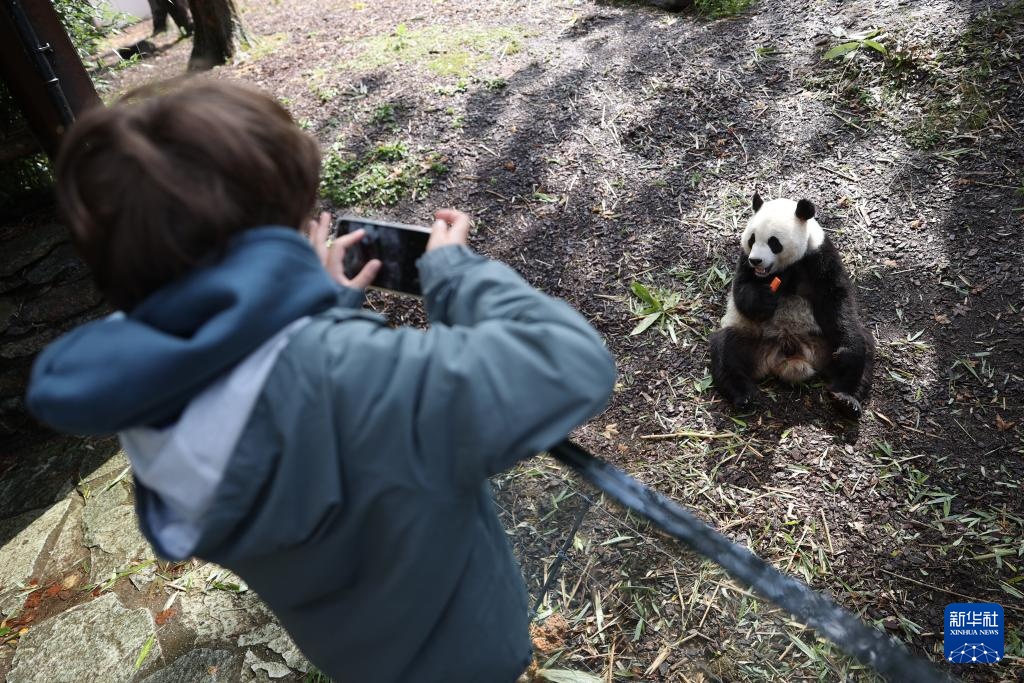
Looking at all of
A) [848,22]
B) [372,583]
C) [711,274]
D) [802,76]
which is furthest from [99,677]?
[848,22]

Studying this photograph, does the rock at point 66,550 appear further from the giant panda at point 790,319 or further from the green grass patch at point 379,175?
the giant panda at point 790,319

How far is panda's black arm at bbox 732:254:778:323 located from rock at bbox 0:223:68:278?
4.64 m

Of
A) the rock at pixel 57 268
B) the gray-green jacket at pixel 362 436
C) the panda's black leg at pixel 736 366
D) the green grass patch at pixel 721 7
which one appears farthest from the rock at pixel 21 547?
the green grass patch at pixel 721 7

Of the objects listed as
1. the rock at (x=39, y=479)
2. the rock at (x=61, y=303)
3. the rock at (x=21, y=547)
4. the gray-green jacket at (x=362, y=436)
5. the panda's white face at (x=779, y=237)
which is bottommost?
the rock at (x=21, y=547)

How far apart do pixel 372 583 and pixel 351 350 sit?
0.53 m

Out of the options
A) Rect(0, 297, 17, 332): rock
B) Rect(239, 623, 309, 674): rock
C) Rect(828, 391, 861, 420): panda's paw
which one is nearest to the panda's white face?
Rect(828, 391, 861, 420): panda's paw

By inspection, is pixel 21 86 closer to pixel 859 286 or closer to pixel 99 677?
pixel 99 677

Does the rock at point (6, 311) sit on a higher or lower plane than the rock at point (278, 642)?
higher

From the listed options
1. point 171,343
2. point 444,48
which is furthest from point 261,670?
point 444,48

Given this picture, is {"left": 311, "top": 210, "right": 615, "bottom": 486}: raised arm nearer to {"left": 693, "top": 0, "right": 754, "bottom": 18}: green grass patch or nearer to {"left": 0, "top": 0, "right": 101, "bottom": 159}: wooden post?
{"left": 0, "top": 0, "right": 101, "bottom": 159}: wooden post

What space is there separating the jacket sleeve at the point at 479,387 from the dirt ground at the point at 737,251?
0.83 metres

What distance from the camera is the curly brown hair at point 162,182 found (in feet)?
3.37

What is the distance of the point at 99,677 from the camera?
9.37ft

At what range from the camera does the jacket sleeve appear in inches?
43.9
